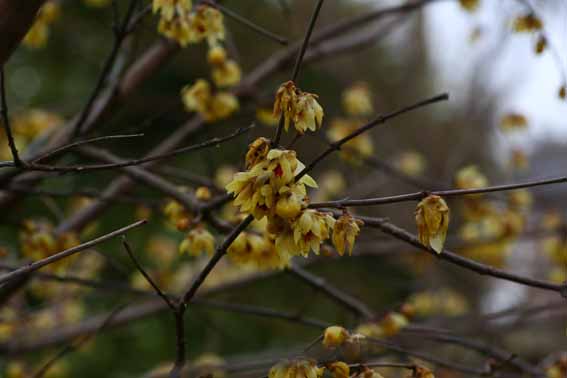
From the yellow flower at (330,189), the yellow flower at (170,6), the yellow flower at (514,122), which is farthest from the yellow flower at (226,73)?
the yellow flower at (330,189)

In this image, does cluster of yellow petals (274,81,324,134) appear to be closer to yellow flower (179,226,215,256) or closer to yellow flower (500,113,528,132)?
yellow flower (179,226,215,256)

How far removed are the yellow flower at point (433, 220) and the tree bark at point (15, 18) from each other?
0.65 meters

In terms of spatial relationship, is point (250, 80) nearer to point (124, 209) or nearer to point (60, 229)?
point (60, 229)

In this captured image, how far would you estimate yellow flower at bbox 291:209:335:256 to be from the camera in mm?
835

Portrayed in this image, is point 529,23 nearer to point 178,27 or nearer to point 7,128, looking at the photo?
point 178,27

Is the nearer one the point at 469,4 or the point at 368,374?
the point at 368,374

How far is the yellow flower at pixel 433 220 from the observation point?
34.2 inches

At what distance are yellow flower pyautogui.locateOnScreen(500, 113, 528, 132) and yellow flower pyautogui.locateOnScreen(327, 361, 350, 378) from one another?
173 centimetres

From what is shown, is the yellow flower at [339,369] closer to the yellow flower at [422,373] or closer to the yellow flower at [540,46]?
the yellow flower at [422,373]

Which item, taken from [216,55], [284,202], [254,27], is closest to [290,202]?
[284,202]

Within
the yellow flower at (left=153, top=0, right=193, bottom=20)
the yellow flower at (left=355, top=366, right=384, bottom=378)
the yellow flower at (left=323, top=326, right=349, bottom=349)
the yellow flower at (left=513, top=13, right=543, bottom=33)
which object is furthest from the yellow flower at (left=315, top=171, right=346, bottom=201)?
the yellow flower at (left=355, top=366, right=384, bottom=378)

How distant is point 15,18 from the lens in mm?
938

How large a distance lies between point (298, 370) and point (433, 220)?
0.29 metres

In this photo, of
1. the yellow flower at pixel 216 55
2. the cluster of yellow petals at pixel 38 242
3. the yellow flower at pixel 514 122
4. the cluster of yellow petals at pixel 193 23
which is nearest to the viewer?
the cluster of yellow petals at pixel 193 23
